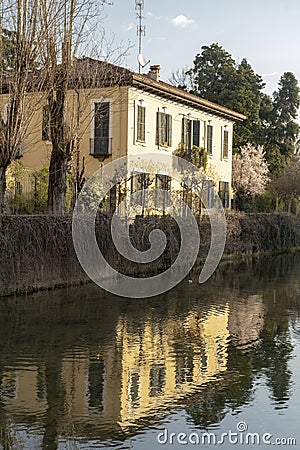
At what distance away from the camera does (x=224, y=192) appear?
35.3m

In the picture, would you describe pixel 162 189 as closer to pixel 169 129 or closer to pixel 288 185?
pixel 169 129

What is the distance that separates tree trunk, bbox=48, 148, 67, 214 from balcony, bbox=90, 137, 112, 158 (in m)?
7.87

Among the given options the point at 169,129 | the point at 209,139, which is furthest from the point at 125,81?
the point at 209,139

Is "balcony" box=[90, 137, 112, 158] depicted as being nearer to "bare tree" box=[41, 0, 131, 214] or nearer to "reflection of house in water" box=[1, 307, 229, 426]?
"bare tree" box=[41, 0, 131, 214]

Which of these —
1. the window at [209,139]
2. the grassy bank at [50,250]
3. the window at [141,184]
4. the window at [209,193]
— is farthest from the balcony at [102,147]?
the window at [209,139]

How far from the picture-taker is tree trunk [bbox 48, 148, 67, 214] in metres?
19.0

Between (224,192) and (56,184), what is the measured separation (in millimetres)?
17300

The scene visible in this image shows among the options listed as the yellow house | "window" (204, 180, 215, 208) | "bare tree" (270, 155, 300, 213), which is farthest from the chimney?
"bare tree" (270, 155, 300, 213)

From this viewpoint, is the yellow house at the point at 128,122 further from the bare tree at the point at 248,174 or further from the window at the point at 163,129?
the bare tree at the point at 248,174

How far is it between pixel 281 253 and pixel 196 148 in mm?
6086

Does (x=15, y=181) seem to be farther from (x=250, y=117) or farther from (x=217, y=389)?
(x=250, y=117)

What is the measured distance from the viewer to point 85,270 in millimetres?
18203

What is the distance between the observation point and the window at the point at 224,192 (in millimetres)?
34744

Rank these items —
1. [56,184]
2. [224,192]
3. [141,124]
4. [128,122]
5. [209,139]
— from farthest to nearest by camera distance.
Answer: [224,192] → [209,139] → [141,124] → [128,122] → [56,184]
